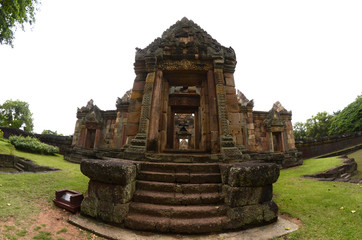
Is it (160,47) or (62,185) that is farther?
(160,47)

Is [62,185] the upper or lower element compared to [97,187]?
lower

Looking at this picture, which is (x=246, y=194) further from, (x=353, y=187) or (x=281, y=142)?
(x=281, y=142)

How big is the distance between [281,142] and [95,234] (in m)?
15.4

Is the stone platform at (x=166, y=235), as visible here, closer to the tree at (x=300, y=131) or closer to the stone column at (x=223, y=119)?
the stone column at (x=223, y=119)

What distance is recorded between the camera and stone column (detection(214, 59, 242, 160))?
14.5 feet

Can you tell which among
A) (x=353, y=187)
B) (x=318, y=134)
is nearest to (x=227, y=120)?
(x=353, y=187)

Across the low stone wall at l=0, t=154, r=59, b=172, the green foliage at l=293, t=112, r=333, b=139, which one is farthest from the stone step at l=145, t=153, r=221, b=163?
the green foliage at l=293, t=112, r=333, b=139

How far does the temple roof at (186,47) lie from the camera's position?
5656 millimetres

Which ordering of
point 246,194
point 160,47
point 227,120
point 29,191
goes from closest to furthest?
point 246,194, point 29,191, point 227,120, point 160,47

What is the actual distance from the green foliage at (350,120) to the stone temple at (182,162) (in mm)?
24326

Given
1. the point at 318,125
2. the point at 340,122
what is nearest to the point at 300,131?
the point at 318,125

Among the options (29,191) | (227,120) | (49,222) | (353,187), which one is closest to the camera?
(49,222)

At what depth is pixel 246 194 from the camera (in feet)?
9.96

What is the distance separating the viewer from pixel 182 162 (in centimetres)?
430
